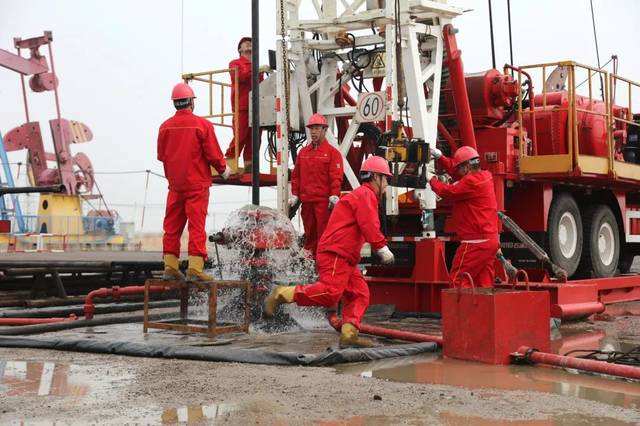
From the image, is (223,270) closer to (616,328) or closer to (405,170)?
(405,170)

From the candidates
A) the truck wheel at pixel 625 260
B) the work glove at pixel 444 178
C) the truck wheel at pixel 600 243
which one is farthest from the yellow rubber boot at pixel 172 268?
the truck wheel at pixel 625 260

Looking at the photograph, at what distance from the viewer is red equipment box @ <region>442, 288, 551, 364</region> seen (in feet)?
23.7

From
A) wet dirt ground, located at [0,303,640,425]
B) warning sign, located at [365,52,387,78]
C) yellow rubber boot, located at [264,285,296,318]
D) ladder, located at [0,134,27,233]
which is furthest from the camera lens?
ladder, located at [0,134,27,233]

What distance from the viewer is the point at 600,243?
42.4ft

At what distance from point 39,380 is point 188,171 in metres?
3.13

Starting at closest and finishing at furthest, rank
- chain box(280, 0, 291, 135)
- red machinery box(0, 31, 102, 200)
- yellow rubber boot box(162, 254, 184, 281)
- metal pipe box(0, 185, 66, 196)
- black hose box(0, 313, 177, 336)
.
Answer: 1. black hose box(0, 313, 177, 336)
2. yellow rubber boot box(162, 254, 184, 281)
3. metal pipe box(0, 185, 66, 196)
4. chain box(280, 0, 291, 135)
5. red machinery box(0, 31, 102, 200)

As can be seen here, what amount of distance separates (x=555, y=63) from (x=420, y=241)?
2805 mm

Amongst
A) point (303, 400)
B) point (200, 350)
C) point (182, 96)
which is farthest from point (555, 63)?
point (303, 400)

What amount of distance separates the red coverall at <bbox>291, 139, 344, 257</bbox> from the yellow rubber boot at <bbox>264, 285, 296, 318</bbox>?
2523 mm

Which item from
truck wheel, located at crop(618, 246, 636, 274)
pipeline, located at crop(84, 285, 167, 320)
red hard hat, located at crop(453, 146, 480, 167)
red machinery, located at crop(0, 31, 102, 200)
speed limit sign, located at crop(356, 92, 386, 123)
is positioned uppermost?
red machinery, located at crop(0, 31, 102, 200)

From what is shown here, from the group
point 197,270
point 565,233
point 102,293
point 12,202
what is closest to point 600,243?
point 565,233

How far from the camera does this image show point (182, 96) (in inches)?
358

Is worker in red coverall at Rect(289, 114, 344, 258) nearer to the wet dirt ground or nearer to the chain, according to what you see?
the chain

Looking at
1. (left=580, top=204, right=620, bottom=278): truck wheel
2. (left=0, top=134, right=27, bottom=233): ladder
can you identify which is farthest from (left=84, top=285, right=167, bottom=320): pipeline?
(left=0, top=134, right=27, bottom=233): ladder
